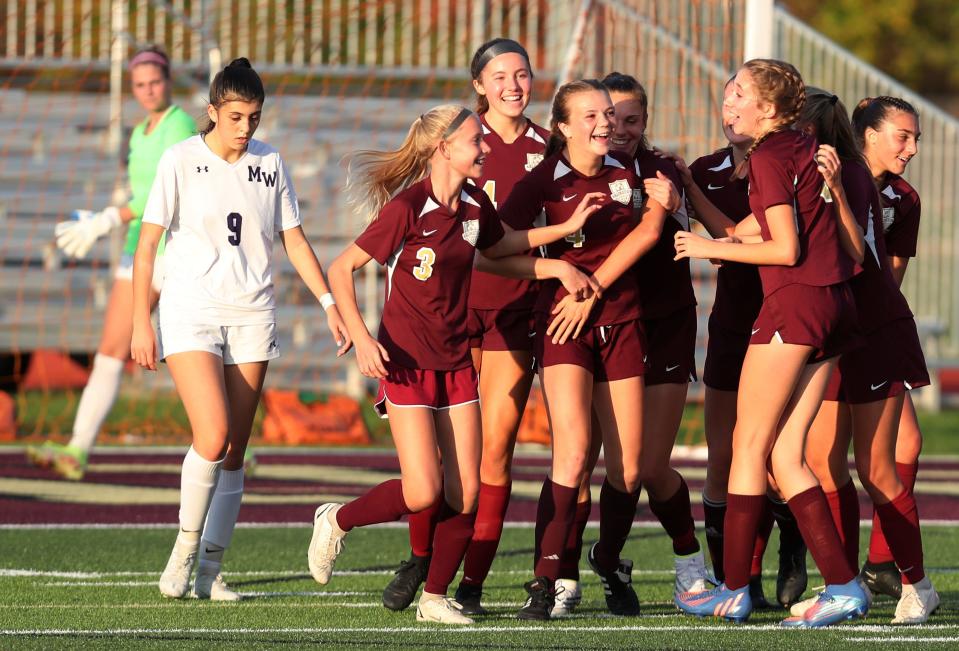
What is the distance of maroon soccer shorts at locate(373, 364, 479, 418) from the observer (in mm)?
5469

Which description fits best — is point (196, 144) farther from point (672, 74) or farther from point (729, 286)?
point (672, 74)

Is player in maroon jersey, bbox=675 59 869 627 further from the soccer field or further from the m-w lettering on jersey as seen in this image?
the m-w lettering on jersey

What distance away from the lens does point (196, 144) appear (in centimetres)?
595

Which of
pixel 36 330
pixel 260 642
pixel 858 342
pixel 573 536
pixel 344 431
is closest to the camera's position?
pixel 260 642

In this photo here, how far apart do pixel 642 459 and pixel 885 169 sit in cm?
142

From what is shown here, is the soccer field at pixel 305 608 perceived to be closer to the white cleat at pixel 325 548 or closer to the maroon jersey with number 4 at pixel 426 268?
the white cleat at pixel 325 548

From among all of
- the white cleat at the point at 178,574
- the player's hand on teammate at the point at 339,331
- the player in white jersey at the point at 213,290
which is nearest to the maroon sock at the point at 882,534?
the player's hand on teammate at the point at 339,331

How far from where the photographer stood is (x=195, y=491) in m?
5.88

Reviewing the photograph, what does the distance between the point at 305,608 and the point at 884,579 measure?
2139mm

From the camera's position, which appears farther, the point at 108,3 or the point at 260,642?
the point at 108,3

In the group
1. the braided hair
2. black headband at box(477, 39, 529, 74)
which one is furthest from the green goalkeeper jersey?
the braided hair

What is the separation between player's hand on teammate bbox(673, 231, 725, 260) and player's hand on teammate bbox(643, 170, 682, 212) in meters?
0.13

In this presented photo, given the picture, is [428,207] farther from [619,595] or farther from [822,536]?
[822,536]

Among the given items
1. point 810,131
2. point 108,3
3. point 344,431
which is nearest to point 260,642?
point 810,131
